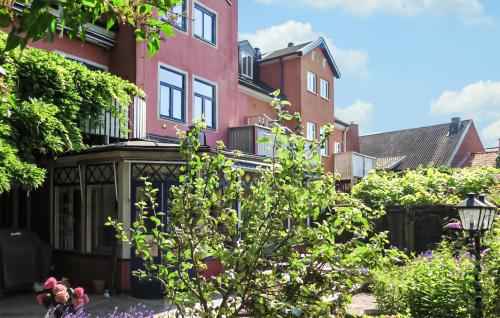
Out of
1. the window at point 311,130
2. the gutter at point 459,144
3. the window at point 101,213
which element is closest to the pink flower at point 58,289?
the window at point 101,213

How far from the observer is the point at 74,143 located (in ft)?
34.2

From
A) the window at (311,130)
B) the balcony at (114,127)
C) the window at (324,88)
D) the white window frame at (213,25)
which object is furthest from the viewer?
the window at (324,88)

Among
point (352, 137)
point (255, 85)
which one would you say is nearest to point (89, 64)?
point (255, 85)

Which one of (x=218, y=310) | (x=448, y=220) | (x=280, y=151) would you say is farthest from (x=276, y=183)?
(x=448, y=220)

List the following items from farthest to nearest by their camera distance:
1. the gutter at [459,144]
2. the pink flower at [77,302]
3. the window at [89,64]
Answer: the gutter at [459,144] → the window at [89,64] → the pink flower at [77,302]

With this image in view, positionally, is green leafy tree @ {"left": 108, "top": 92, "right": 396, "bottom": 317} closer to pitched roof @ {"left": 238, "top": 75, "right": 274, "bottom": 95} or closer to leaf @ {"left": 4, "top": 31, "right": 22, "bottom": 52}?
leaf @ {"left": 4, "top": 31, "right": 22, "bottom": 52}

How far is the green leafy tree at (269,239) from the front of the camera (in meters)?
3.64

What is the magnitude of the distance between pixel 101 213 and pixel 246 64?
15.8 m

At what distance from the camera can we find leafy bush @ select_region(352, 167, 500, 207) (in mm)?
16203

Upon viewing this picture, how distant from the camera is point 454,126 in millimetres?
43656

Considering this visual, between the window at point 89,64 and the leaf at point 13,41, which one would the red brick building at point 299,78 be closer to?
the window at point 89,64

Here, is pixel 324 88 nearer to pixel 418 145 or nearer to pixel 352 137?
pixel 352 137

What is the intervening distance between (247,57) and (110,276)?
56.9 feet

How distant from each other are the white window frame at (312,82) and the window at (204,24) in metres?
Result: 9.71
